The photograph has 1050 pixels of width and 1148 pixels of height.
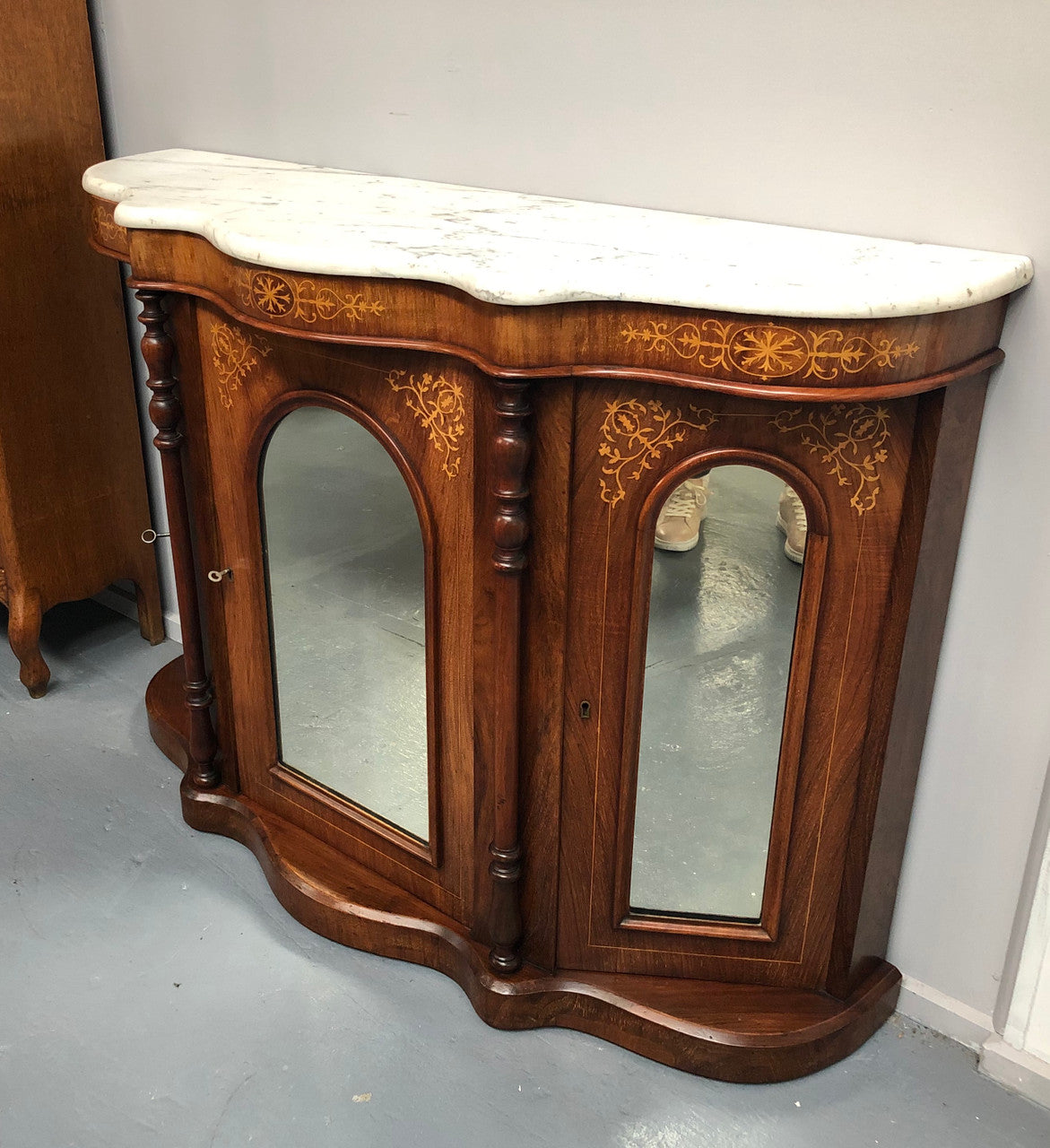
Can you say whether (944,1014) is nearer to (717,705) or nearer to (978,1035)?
(978,1035)

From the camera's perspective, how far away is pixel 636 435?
1.66 m

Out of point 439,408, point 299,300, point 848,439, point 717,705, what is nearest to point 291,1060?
point 717,705

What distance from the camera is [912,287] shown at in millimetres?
1480

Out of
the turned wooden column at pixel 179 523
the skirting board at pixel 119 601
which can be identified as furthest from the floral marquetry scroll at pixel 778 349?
the skirting board at pixel 119 601

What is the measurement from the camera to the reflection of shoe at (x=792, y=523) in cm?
166

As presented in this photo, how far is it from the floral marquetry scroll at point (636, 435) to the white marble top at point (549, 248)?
180 mm

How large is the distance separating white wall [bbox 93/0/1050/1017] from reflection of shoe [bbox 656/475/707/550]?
16.1 inches

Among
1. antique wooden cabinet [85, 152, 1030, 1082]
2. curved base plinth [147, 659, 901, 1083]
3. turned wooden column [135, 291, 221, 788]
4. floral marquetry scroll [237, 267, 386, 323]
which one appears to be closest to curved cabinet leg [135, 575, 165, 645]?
turned wooden column [135, 291, 221, 788]

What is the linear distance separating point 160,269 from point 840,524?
3.83ft

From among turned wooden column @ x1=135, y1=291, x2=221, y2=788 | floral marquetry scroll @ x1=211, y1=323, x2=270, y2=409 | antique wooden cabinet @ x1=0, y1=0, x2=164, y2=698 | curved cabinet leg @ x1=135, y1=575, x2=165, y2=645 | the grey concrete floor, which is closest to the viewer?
the grey concrete floor

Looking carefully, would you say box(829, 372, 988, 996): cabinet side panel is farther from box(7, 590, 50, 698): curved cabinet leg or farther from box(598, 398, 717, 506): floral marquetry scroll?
box(7, 590, 50, 698): curved cabinet leg

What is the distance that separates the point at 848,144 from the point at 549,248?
0.46 m

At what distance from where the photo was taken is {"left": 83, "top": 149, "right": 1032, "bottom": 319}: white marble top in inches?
58.6

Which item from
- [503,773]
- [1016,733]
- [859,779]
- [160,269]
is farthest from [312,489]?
[1016,733]
